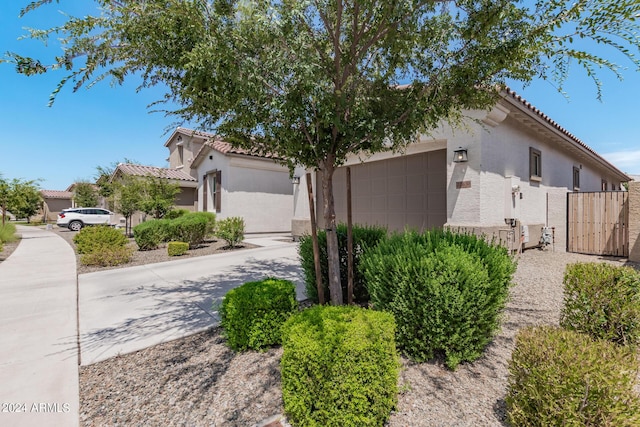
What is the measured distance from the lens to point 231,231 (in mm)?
10945

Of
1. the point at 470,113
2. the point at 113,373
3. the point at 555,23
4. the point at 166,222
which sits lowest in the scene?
the point at 113,373

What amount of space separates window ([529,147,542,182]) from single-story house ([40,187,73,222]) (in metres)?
47.6

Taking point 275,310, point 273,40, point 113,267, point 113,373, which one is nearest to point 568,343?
point 275,310

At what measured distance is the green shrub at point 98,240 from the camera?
31.8ft

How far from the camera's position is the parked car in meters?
21.1

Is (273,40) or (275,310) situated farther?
(275,310)

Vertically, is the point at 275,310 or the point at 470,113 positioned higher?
the point at 470,113

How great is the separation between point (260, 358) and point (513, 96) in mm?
8665

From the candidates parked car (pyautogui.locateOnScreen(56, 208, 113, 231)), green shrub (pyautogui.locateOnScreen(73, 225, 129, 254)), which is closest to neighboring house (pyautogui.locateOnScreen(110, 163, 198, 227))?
parked car (pyautogui.locateOnScreen(56, 208, 113, 231))

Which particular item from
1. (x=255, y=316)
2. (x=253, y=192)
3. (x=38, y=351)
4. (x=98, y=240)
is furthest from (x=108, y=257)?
(x=253, y=192)

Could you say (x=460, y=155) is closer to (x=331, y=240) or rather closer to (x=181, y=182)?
(x=331, y=240)

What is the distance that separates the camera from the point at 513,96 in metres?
7.60

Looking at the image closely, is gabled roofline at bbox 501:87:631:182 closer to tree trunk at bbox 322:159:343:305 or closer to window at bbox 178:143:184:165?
tree trunk at bbox 322:159:343:305

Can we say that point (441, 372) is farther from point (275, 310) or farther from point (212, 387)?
point (212, 387)
